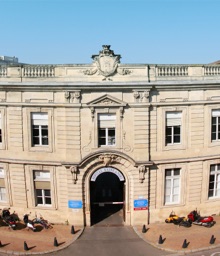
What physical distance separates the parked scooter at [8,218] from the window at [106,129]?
325 inches

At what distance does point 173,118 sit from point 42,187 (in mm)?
10775

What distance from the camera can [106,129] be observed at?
64.4 ft

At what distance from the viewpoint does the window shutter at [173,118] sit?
2022 cm

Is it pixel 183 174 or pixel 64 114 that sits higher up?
pixel 64 114

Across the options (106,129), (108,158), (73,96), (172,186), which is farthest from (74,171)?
(172,186)

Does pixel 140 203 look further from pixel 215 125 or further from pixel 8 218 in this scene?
pixel 8 218

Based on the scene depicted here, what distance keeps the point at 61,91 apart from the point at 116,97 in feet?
12.2

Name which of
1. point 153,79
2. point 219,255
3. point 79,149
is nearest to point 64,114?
point 79,149

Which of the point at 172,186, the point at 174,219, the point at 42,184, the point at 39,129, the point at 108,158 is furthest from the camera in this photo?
the point at 172,186

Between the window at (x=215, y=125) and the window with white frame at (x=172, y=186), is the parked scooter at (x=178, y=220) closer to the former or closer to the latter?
the window with white frame at (x=172, y=186)

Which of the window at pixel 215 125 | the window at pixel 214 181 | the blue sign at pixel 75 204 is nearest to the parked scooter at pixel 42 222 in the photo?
the blue sign at pixel 75 204

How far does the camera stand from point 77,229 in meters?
20.1

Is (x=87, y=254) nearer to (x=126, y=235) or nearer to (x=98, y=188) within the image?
(x=126, y=235)

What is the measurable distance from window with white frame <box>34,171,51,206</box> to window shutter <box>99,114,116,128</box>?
546cm
